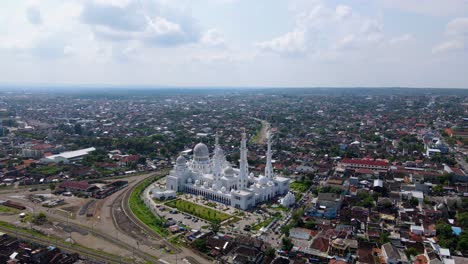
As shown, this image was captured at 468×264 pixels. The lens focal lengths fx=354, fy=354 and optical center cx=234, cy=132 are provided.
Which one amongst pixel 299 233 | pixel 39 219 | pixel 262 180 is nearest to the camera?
pixel 299 233

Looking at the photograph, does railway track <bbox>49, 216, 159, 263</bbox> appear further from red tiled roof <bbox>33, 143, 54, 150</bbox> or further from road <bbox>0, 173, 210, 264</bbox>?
red tiled roof <bbox>33, 143, 54, 150</bbox>

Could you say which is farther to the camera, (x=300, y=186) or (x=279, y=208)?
(x=300, y=186)

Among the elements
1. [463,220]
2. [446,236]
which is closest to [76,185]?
[446,236]

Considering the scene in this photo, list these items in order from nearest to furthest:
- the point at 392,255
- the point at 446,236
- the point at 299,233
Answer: the point at 392,255
the point at 446,236
the point at 299,233

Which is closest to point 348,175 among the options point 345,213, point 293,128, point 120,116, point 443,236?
point 345,213

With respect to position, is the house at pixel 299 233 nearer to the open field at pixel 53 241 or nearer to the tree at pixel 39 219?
the open field at pixel 53 241

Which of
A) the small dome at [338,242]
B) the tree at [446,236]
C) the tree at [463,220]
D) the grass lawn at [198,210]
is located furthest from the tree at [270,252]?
the tree at [463,220]

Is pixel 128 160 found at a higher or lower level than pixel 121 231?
higher

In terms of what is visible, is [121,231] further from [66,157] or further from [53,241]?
[66,157]
